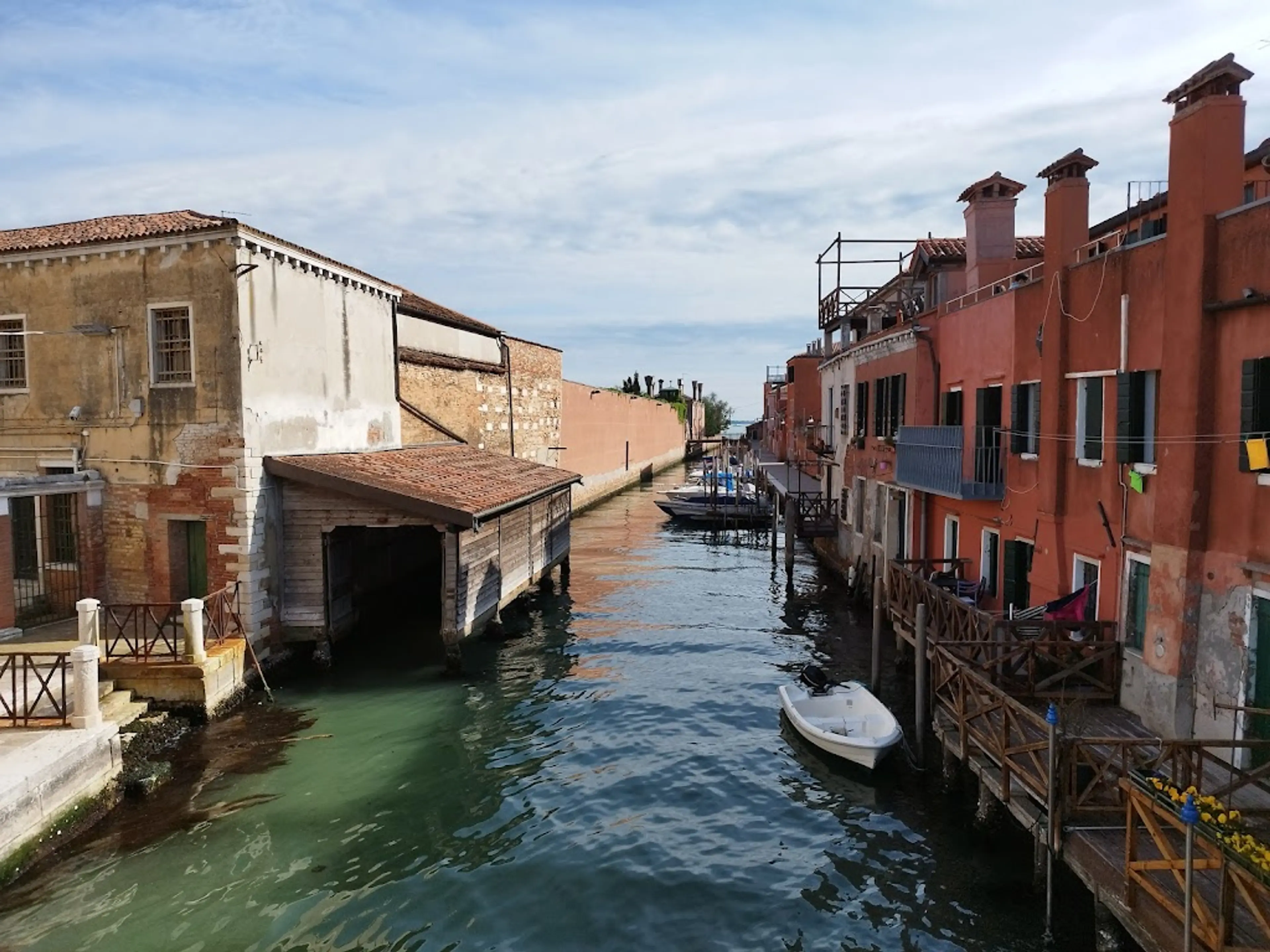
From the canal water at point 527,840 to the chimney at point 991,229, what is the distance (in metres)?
8.30

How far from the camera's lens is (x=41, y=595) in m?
15.1

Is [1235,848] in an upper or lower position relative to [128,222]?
lower

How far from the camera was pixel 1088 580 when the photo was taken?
12070 millimetres

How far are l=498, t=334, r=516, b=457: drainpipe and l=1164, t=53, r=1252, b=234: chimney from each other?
25.8 m

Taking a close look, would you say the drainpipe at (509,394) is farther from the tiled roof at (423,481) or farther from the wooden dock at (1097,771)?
the wooden dock at (1097,771)

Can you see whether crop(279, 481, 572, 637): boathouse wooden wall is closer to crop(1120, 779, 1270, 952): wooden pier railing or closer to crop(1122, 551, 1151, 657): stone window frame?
crop(1122, 551, 1151, 657): stone window frame

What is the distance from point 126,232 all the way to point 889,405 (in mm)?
16367

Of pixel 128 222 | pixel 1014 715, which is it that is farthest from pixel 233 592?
pixel 1014 715

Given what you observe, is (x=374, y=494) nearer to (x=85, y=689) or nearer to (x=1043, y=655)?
(x=85, y=689)

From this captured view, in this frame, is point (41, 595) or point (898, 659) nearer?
point (41, 595)

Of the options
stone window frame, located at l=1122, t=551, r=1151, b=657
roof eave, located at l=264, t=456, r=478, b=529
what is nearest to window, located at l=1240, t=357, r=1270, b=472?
stone window frame, located at l=1122, t=551, r=1151, b=657

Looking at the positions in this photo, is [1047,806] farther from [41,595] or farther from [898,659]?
[41,595]

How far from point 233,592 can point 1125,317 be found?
1359cm

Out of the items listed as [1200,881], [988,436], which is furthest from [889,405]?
[1200,881]
